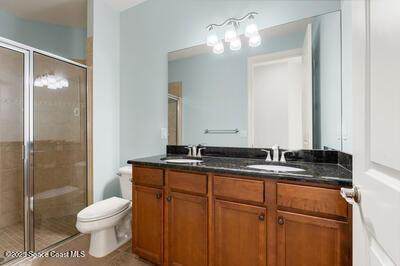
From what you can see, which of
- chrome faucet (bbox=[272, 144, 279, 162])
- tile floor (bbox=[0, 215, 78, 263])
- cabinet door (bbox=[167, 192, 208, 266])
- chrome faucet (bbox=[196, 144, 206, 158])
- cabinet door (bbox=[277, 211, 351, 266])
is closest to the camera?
cabinet door (bbox=[277, 211, 351, 266])

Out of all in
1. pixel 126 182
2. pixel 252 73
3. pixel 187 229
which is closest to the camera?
pixel 187 229

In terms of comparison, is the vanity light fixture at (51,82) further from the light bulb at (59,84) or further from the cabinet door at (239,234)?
the cabinet door at (239,234)

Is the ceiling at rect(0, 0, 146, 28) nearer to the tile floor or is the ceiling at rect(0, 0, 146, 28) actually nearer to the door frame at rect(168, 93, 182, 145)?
the door frame at rect(168, 93, 182, 145)

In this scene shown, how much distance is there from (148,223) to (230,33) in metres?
1.74

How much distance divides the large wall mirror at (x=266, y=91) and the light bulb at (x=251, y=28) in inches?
3.0

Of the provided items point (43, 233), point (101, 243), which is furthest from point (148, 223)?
point (43, 233)

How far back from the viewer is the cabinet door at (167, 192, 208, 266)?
145cm

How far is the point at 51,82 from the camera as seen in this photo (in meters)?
2.28

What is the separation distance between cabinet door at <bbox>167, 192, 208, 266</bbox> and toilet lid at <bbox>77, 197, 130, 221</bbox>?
610 millimetres

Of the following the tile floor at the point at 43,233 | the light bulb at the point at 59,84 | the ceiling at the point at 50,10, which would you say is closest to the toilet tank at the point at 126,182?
the tile floor at the point at 43,233

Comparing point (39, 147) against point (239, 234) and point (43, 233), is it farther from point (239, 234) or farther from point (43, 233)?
point (239, 234)

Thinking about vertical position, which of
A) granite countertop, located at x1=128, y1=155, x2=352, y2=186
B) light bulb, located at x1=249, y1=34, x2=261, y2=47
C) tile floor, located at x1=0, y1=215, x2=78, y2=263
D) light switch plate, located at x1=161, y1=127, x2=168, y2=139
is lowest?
tile floor, located at x1=0, y1=215, x2=78, y2=263

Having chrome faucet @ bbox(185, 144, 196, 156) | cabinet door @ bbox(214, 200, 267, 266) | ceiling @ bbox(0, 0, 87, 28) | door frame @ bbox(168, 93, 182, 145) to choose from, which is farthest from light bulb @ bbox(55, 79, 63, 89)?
cabinet door @ bbox(214, 200, 267, 266)

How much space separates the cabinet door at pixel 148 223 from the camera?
1637mm
